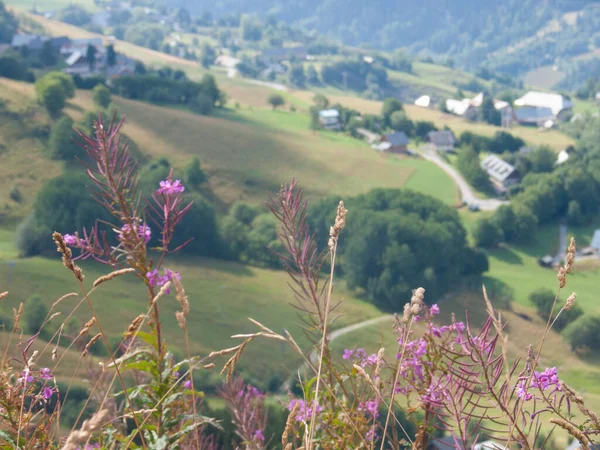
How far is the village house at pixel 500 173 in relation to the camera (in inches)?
2933

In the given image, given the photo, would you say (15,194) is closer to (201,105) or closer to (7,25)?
(201,105)

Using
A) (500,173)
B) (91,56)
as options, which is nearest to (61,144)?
(91,56)

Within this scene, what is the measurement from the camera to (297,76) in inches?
5758

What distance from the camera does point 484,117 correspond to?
357 ft

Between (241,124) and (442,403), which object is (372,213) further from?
(442,403)

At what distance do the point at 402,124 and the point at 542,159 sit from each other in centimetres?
1892

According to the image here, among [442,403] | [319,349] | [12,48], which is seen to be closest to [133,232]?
[319,349]

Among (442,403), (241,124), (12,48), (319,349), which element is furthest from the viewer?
(12,48)

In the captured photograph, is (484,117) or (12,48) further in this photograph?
(484,117)

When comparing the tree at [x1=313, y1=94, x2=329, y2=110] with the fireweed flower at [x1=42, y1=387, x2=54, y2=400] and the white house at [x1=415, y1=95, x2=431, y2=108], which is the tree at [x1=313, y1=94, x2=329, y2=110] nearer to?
the white house at [x1=415, y1=95, x2=431, y2=108]

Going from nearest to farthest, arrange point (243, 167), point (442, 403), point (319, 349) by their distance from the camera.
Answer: point (442, 403)
point (319, 349)
point (243, 167)

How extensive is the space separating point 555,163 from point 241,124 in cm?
3491

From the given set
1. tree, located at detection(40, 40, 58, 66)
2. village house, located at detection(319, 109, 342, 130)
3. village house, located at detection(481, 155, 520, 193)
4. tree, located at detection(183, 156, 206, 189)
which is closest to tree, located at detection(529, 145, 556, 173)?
village house, located at detection(481, 155, 520, 193)

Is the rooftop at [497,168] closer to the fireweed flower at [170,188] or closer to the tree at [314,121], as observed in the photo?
the tree at [314,121]
